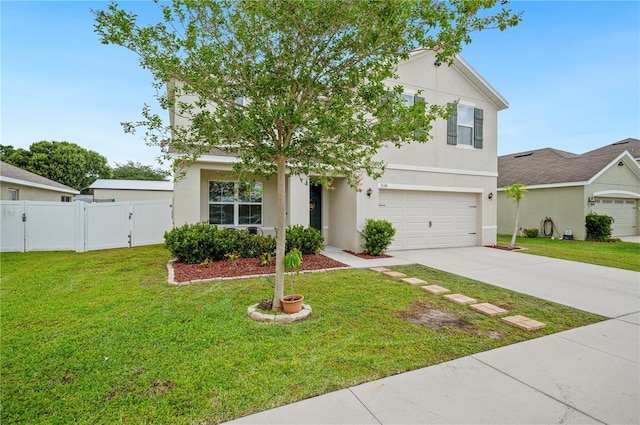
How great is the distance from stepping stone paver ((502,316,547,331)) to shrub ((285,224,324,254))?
17.5ft

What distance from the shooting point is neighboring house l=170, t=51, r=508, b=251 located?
400 inches

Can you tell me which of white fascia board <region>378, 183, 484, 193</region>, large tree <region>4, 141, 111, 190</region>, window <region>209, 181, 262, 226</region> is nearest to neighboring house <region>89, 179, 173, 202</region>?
large tree <region>4, 141, 111, 190</region>

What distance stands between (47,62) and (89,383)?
11.9 meters

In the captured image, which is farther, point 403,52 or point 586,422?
point 403,52

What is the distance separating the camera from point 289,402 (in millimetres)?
2441

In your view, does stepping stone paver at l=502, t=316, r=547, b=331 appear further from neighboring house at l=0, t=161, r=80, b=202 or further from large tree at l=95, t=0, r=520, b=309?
neighboring house at l=0, t=161, r=80, b=202

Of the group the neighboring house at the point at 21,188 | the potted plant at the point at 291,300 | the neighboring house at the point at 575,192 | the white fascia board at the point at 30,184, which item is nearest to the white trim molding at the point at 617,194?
the neighboring house at the point at 575,192

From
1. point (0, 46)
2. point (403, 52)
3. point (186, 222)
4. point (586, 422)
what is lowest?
point (586, 422)

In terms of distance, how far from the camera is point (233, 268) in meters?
7.24

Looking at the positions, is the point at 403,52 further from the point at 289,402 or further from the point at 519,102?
the point at 519,102

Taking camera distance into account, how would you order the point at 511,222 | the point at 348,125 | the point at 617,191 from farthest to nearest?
the point at 511,222, the point at 617,191, the point at 348,125

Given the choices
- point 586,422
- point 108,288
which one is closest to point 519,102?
point 586,422

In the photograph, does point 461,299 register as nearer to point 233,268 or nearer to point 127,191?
point 233,268

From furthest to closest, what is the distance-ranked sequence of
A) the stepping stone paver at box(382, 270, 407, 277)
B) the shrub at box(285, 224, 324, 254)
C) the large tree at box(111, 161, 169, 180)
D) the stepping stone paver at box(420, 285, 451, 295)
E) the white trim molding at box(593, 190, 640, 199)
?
the large tree at box(111, 161, 169, 180)
the white trim molding at box(593, 190, 640, 199)
the shrub at box(285, 224, 324, 254)
the stepping stone paver at box(382, 270, 407, 277)
the stepping stone paver at box(420, 285, 451, 295)
